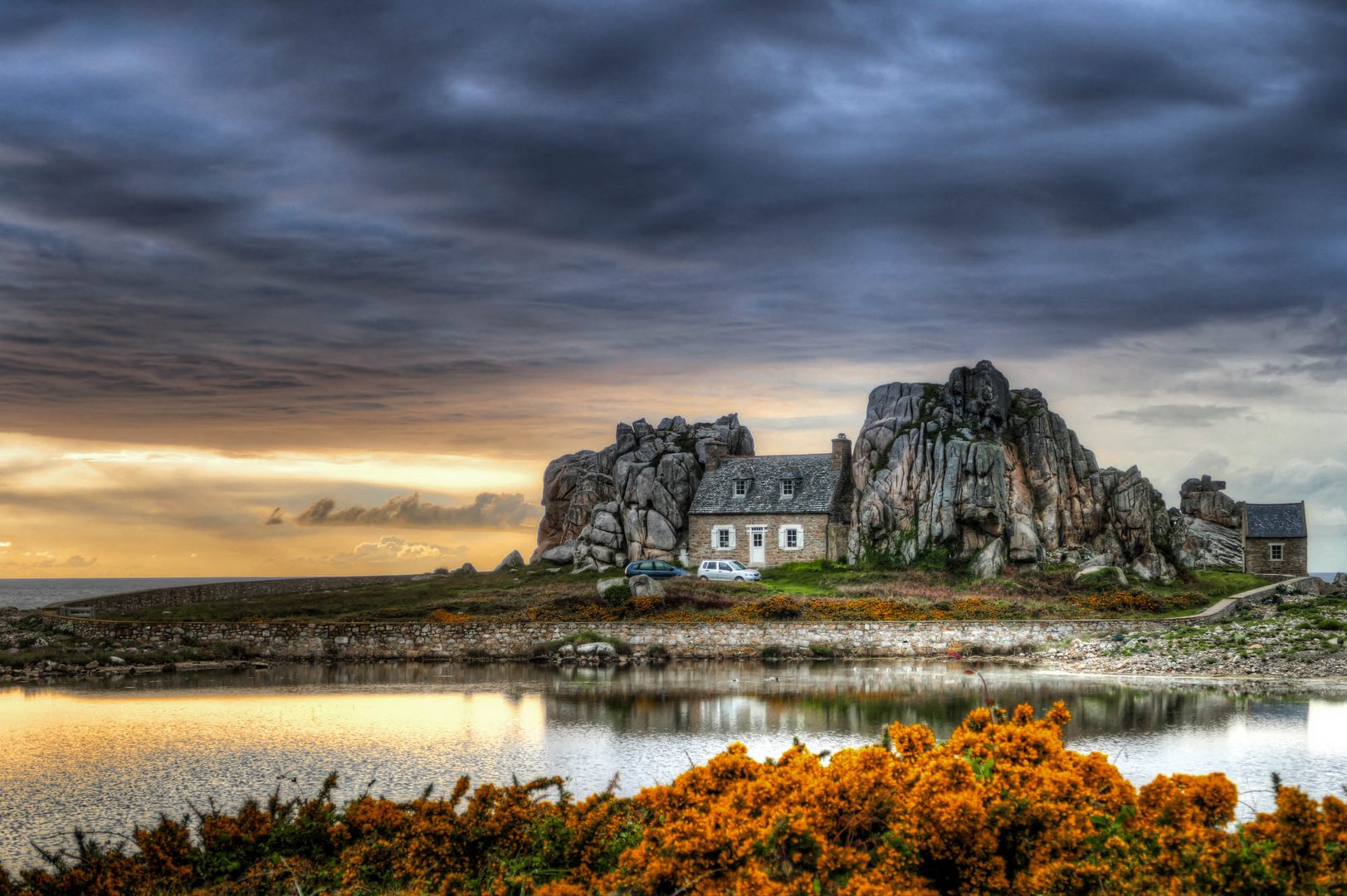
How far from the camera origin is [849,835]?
27.4ft

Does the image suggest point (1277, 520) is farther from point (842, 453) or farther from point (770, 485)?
point (770, 485)

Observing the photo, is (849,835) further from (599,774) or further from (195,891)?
(599,774)

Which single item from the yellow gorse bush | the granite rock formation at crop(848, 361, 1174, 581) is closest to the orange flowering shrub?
the granite rock formation at crop(848, 361, 1174, 581)

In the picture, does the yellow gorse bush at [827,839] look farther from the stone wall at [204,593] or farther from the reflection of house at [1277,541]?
the reflection of house at [1277,541]

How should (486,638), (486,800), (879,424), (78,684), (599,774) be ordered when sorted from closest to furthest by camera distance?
(486,800) → (599,774) → (78,684) → (486,638) → (879,424)

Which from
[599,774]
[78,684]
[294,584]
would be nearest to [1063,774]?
[599,774]

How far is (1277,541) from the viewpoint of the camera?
78750mm

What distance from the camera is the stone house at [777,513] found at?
216 feet

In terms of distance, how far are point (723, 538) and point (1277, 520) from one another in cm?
4538

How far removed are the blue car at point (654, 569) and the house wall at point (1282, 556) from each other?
46.5 meters

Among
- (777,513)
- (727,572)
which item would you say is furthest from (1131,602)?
(777,513)

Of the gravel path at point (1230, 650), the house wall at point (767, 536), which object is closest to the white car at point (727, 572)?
the house wall at point (767, 536)

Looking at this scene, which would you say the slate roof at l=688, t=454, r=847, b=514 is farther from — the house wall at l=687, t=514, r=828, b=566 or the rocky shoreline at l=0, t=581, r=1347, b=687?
the rocky shoreline at l=0, t=581, r=1347, b=687

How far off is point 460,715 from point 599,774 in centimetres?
1021
